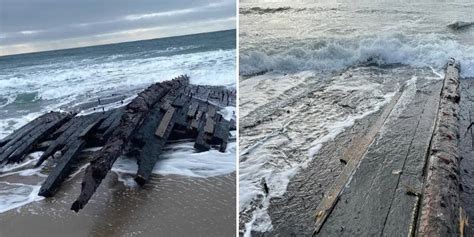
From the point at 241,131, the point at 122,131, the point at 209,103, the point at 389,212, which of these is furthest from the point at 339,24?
the point at 389,212

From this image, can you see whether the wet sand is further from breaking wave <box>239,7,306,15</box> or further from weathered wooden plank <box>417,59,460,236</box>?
breaking wave <box>239,7,306,15</box>

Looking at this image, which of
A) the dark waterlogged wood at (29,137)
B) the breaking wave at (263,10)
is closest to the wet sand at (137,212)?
the dark waterlogged wood at (29,137)

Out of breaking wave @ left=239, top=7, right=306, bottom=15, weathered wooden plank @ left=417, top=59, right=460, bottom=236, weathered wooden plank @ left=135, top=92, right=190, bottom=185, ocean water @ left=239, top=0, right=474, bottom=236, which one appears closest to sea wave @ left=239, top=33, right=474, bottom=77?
ocean water @ left=239, top=0, right=474, bottom=236

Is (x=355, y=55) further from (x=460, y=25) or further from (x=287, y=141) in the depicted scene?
(x=460, y=25)

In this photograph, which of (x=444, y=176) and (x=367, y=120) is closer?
(x=444, y=176)

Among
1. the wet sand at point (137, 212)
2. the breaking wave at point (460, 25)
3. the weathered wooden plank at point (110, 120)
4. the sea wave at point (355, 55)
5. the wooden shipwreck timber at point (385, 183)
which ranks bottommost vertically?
the wet sand at point (137, 212)

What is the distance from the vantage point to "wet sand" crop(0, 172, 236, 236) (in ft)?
4.98

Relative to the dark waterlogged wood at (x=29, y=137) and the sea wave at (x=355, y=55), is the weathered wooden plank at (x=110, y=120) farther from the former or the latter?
the sea wave at (x=355, y=55)

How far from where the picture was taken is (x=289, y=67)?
3.76 m

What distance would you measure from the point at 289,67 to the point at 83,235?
2619mm

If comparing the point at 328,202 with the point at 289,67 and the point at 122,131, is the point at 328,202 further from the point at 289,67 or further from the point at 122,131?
the point at 289,67

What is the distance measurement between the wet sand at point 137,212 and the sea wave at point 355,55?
193 cm

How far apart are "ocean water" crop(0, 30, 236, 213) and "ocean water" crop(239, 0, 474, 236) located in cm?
24

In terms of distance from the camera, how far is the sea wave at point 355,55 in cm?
376
